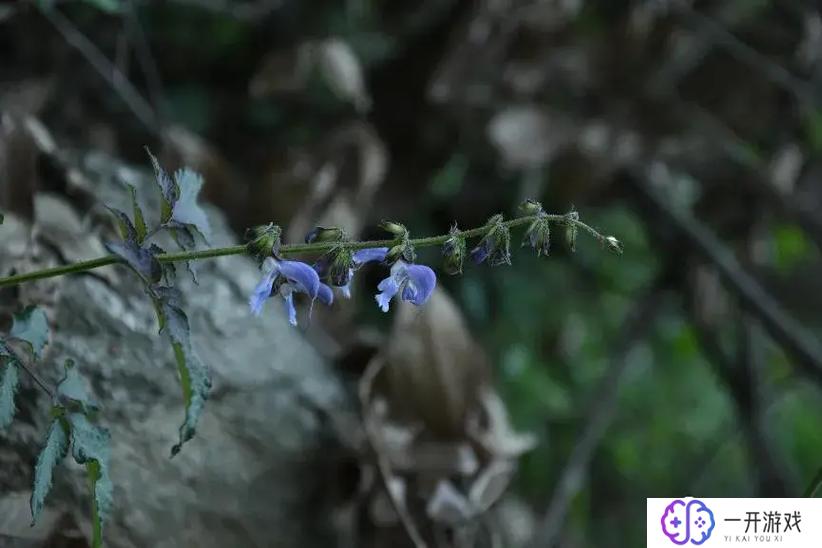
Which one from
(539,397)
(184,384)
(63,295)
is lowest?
(184,384)

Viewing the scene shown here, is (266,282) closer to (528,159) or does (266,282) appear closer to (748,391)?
(528,159)

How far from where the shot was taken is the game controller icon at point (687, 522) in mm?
590

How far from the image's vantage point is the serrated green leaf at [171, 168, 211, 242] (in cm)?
46

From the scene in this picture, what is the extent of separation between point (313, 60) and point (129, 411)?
436mm

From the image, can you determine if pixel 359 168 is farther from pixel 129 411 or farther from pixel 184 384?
pixel 184 384

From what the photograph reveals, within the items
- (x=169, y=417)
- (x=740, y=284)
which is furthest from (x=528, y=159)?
(x=169, y=417)

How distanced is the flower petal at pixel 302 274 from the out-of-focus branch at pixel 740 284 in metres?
0.56

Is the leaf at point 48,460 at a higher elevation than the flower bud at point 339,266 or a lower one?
lower

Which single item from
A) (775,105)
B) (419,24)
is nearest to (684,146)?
(775,105)

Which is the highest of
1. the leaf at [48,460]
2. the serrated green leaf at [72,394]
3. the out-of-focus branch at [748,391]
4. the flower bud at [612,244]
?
the out-of-focus branch at [748,391]

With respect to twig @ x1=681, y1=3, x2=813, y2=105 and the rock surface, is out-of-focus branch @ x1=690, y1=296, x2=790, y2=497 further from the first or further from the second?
the rock surface

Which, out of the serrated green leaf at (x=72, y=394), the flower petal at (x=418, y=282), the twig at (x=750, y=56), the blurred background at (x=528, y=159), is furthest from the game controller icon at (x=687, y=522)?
the twig at (x=750, y=56)

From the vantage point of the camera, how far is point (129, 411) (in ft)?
2.01

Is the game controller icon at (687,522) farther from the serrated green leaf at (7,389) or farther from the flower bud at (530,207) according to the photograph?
the serrated green leaf at (7,389)
